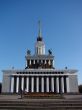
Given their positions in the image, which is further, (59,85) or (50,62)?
(50,62)

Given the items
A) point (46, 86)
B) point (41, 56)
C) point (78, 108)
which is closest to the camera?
point (78, 108)

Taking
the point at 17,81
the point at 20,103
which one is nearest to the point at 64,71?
the point at 17,81

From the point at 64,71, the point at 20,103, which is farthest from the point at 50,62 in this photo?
the point at 20,103

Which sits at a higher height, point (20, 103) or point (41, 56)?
point (41, 56)

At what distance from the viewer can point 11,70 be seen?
77.0m

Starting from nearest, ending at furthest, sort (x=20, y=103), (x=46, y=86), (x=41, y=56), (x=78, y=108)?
(x=78, y=108)
(x=20, y=103)
(x=46, y=86)
(x=41, y=56)

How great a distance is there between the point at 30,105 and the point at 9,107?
1.81m

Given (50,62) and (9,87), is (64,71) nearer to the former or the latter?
(50,62)

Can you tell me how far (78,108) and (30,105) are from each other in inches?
161

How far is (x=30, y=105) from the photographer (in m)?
17.1

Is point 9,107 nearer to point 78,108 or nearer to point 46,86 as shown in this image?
point 78,108

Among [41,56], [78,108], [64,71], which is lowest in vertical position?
[78,108]

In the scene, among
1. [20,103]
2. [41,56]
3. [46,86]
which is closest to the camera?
[20,103]

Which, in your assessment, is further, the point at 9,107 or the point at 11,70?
the point at 11,70
